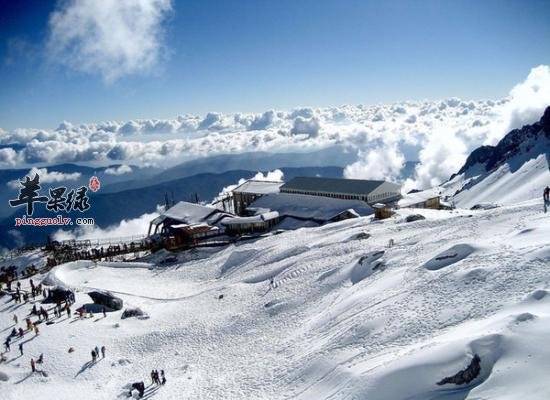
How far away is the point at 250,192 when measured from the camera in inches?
3912

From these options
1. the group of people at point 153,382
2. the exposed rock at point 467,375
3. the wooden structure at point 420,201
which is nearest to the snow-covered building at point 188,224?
the wooden structure at point 420,201

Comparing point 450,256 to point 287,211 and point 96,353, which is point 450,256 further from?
point 287,211

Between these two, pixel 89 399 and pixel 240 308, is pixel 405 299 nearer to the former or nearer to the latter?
pixel 240 308

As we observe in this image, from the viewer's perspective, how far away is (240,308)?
140 ft

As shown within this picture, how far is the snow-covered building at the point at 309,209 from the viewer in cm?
7200

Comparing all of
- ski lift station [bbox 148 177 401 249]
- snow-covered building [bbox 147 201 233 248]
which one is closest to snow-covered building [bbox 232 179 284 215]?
ski lift station [bbox 148 177 401 249]

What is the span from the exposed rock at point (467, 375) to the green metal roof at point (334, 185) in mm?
56673

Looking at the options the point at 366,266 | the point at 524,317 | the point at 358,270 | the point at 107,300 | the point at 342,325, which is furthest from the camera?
the point at 107,300

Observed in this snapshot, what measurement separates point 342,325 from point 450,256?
9.59 m

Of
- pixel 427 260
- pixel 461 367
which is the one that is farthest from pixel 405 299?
pixel 461 367

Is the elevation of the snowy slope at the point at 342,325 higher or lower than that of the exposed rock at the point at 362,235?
lower

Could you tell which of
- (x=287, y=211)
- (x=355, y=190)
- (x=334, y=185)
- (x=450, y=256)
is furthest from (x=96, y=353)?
(x=334, y=185)

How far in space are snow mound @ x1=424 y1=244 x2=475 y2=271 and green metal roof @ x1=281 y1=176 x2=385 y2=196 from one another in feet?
139

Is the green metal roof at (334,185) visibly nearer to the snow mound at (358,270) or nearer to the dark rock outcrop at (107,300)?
the snow mound at (358,270)
